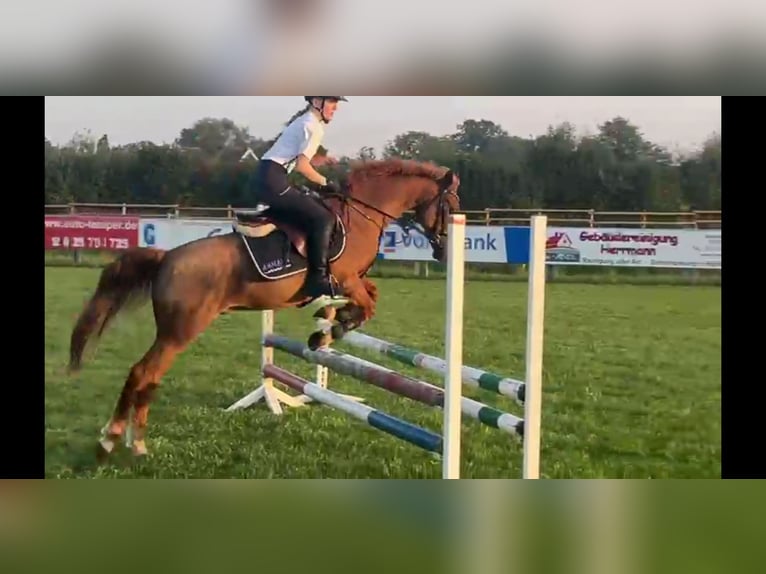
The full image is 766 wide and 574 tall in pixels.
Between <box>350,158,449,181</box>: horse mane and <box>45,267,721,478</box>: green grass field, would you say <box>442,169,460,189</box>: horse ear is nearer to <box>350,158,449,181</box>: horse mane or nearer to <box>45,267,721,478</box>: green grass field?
<box>350,158,449,181</box>: horse mane

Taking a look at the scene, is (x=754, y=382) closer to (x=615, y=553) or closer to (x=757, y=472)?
(x=757, y=472)

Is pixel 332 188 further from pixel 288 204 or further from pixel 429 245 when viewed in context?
pixel 429 245

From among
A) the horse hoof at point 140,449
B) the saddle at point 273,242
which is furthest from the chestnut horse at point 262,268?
the horse hoof at point 140,449

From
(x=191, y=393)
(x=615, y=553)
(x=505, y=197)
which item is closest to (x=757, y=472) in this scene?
(x=615, y=553)

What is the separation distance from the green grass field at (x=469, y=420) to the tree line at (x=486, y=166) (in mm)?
336

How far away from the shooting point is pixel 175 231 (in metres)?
2.88

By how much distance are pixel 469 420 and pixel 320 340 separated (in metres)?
0.64

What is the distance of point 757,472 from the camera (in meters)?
3.00

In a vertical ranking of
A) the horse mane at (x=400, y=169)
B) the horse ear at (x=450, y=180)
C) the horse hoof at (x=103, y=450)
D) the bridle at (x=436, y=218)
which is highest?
the horse mane at (x=400, y=169)

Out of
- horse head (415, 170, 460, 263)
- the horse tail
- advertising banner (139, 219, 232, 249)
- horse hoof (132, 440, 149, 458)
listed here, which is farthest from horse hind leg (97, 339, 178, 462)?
horse head (415, 170, 460, 263)

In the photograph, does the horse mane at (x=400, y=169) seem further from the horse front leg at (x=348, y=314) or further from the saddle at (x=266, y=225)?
the horse front leg at (x=348, y=314)

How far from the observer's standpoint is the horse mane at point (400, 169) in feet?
9.40

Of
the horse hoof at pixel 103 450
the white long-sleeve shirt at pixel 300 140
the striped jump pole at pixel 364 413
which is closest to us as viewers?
the striped jump pole at pixel 364 413

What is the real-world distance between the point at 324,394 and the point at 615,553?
124 cm
